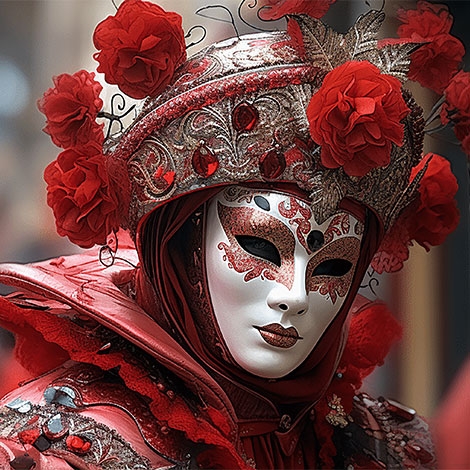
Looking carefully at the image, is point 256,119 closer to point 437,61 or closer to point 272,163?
point 272,163

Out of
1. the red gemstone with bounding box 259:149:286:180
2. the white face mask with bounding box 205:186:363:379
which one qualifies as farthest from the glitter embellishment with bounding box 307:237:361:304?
the red gemstone with bounding box 259:149:286:180

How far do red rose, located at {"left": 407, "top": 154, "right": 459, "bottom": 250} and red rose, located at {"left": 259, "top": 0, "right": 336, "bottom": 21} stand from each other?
1.11 ft

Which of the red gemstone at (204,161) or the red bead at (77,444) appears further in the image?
the red gemstone at (204,161)

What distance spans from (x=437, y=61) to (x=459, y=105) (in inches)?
3.7

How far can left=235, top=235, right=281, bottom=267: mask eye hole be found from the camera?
122cm

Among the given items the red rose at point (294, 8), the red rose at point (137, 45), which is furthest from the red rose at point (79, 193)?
the red rose at point (294, 8)

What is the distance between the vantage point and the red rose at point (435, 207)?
1435 mm

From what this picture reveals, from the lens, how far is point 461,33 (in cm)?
135

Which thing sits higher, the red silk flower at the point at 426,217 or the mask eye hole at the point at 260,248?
the mask eye hole at the point at 260,248

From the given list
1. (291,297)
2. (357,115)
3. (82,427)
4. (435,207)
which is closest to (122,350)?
(82,427)

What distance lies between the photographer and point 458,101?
53.8 inches

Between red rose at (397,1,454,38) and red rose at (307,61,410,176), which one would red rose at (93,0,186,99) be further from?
red rose at (397,1,454,38)

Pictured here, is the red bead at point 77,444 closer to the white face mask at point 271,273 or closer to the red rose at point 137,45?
the white face mask at point 271,273

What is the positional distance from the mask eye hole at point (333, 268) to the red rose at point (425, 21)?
0.35m
